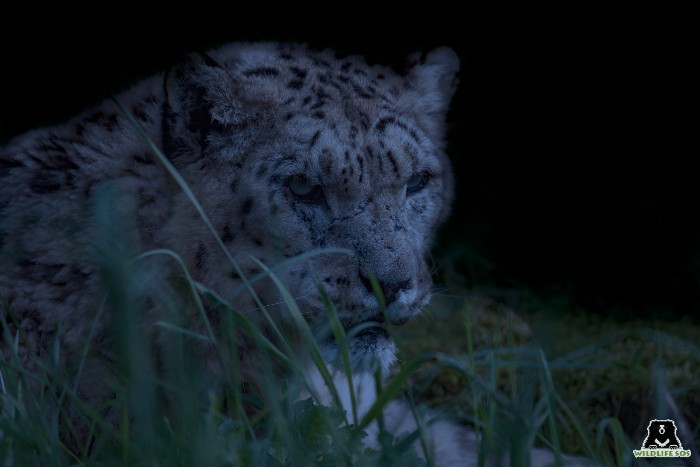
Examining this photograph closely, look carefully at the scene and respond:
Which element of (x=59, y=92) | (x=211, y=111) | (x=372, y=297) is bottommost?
(x=372, y=297)

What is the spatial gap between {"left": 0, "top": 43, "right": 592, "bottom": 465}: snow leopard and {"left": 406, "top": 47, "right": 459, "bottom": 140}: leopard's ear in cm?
37

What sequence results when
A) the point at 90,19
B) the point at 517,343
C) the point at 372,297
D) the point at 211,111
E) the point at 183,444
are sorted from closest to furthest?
the point at 183,444, the point at 372,297, the point at 211,111, the point at 517,343, the point at 90,19

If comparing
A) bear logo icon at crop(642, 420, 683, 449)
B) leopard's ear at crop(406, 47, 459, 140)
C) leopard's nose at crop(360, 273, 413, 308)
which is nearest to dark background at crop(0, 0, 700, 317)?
leopard's ear at crop(406, 47, 459, 140)

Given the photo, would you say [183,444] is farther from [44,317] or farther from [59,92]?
[59,92]

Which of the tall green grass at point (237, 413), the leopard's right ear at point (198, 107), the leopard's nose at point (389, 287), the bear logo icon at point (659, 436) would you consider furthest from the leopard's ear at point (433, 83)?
the bear logo icon at point (659, 436)

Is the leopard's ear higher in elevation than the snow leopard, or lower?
higher

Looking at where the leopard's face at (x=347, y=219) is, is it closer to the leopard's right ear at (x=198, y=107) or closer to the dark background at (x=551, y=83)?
the leopard's right ear at (x=198, y=107)

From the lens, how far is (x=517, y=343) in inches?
162

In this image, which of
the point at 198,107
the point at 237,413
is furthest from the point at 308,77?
the point at 237,413

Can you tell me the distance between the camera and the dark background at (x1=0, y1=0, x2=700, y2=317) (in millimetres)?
5215

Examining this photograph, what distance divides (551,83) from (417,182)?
2.49m

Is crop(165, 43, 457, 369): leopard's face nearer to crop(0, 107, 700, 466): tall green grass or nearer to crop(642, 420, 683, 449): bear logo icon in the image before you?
crop(0, 107, 700, 466): tall green grass

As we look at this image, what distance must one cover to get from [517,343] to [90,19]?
10.3 ft

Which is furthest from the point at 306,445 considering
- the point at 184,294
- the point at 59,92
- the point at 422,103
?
the point at 59,92
